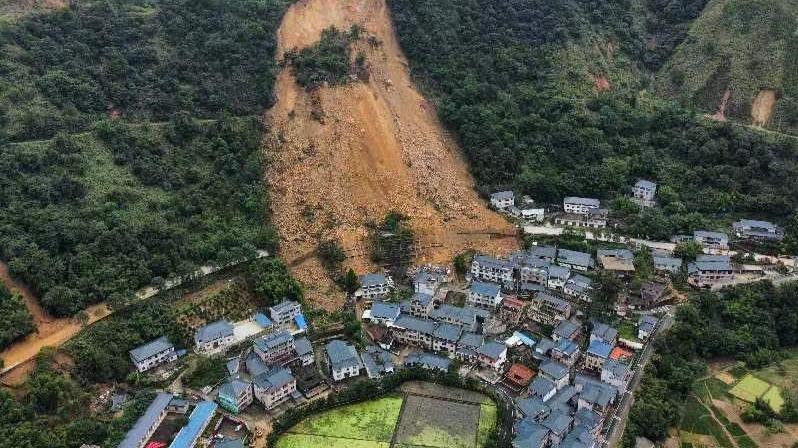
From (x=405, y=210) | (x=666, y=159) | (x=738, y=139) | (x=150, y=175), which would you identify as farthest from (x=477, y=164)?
(x=150, y=175)

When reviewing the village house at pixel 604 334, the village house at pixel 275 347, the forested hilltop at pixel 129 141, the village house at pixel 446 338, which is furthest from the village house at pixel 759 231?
the forested hilltop at pixel 129 141

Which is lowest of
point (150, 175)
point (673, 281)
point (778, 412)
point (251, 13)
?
point (778, 412)

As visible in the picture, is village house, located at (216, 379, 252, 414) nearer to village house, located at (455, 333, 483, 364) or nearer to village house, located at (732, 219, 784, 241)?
village house, located at (455, 333, 483, 364)

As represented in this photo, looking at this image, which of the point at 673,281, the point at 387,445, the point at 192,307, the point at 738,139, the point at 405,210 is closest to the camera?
the point at 387,445

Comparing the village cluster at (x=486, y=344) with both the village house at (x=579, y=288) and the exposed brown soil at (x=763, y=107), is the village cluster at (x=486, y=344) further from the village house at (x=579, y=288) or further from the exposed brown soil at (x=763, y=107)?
the exposed brown soil at (x=763, y=107)

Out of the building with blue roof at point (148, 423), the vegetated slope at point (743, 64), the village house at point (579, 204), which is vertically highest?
the vegetated slope at point (743, 64)

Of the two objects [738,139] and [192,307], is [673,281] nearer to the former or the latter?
[738,139]
